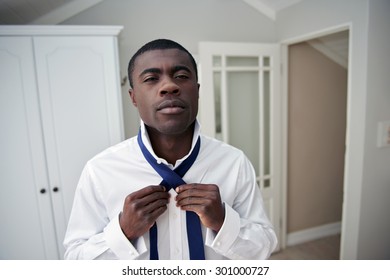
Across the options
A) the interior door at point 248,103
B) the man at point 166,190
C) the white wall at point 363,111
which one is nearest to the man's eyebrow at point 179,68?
the man at point 166,190

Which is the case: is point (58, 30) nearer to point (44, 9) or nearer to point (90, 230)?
point (44, 9)

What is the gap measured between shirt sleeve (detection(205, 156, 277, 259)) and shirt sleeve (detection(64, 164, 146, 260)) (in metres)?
0.20

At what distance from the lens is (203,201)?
512 mm

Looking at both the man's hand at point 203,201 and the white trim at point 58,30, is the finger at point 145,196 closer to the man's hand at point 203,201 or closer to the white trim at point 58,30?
the man's hand at point 203,201

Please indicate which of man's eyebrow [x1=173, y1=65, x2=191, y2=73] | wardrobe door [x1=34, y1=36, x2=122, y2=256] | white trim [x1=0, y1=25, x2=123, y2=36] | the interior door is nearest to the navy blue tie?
man's eyebrow [x1=173, y1=65, x2=191, y2=73]

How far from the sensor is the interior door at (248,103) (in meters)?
1.34

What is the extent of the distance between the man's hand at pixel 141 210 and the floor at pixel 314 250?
1.52 m

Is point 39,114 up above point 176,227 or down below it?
above

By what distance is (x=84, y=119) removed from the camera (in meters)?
1.06
